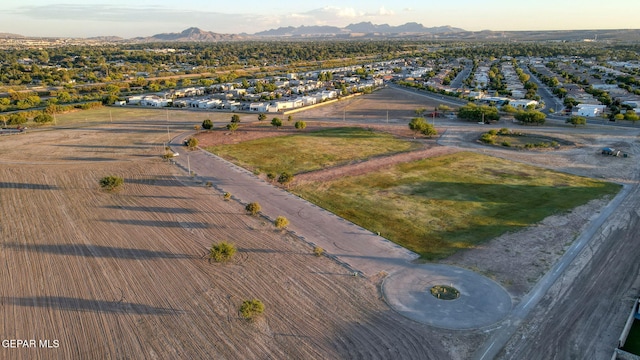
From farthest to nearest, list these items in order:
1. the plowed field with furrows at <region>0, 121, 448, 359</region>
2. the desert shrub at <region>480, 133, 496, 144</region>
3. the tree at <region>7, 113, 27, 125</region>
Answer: the tree at <region>7, 113, 27, 125</region>
the desert shrub at <region>480, 133, 496, 144</region>
the plowed field with furrows at <region>0, 121, 448, 359</region>

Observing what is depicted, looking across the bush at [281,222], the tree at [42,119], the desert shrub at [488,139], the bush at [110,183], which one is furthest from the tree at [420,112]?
the tree at [42,119]

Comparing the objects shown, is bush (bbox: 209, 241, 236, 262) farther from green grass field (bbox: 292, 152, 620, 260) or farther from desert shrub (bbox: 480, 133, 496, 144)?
desert shrub (bbox: 480, 133, 496, 144)

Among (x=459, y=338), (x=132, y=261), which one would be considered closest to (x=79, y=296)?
(x=132, y=261)

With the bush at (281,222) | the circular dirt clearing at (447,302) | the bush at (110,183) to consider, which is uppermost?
the bush at (110,183)

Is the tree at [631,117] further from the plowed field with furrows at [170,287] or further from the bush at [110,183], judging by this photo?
the bush at [110,183]

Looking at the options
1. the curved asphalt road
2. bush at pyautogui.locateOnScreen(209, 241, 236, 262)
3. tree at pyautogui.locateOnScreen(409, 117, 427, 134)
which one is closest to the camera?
the curved asphalt road

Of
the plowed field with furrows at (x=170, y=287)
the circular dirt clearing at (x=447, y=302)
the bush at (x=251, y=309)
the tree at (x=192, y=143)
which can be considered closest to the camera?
the plowed field with furrows at (x=170, y=287)

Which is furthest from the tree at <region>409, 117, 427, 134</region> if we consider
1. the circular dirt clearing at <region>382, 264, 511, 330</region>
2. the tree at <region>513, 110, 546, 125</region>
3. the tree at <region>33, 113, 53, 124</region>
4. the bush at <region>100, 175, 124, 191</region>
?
the tree at <region>33, 113, 53, 124</region>
